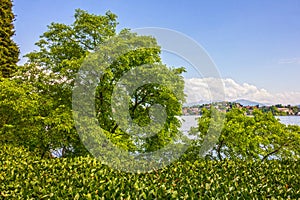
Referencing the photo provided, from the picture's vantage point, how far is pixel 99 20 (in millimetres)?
14008

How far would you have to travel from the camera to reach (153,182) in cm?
459

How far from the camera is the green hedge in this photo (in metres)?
3.79

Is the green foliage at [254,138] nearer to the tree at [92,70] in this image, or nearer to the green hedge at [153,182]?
the tree at [92,70]

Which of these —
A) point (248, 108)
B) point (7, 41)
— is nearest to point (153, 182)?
point (248, 108)

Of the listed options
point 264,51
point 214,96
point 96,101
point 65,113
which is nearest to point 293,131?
point 214,96

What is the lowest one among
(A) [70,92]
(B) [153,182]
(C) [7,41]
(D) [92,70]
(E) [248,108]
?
(B) [153,182]

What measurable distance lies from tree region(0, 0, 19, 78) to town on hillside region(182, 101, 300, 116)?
12.9 m

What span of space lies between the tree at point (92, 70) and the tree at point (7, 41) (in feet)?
22.7

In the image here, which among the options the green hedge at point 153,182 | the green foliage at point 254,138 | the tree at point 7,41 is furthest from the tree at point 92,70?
the tree at point 7,41

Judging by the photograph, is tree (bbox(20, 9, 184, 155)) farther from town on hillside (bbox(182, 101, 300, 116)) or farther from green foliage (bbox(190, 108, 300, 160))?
green foliage (bbox(190, 108, 300, 160))

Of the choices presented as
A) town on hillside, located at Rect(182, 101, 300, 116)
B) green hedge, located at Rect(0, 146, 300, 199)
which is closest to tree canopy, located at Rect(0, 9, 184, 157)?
town on hillside, located at Rect(182, 101, 300, 116)

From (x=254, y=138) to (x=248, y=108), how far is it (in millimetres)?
3538

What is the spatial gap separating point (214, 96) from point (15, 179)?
303 inches

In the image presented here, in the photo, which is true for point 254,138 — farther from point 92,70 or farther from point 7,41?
point 7,41
